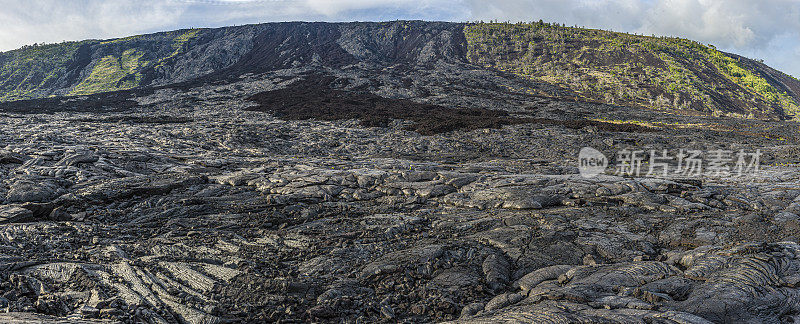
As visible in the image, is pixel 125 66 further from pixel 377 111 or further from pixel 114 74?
pixel 377 111

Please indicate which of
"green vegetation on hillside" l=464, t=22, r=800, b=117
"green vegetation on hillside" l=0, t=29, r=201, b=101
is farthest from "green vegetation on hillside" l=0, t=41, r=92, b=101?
"green vegetation on hillside" l=464, t=22, r=800, b=117

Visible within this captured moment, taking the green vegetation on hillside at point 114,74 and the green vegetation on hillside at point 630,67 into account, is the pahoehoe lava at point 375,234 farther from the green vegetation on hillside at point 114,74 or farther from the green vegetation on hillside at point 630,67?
the green vegetation on hillside at point 114,74

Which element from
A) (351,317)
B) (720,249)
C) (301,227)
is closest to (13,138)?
(301,227)

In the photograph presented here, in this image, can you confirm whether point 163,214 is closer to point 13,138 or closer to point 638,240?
point 638,240

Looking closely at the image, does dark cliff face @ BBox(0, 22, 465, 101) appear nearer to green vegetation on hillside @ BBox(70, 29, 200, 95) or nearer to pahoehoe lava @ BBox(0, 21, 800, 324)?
green vegetation on hillside @ BBox(70, 29, 200, 95)

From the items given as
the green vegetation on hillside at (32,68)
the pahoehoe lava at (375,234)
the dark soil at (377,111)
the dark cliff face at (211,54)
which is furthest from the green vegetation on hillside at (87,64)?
the pahoehoe lava at (375,234)

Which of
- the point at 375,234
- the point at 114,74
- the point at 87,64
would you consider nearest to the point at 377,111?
the point at 375,234
